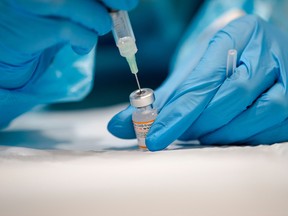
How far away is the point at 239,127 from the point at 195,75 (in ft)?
0.46

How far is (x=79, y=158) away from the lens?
2.18 feet

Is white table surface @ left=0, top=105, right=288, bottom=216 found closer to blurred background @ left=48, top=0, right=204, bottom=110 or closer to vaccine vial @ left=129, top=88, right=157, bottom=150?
vaccine vial @ left=129, top=88, right=157, bottom=150

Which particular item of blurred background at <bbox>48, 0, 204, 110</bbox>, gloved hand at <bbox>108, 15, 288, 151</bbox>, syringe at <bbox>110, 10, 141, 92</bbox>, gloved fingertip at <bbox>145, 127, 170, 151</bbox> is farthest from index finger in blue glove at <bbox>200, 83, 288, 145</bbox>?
blurred background at <bbox>48, 0, 204, 110</bbox>

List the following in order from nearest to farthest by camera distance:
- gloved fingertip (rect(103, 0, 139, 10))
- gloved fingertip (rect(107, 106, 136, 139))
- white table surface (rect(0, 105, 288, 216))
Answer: white table surface (rect(0, 105, 288, 216)) → gloved fingertip (rect(103, 0, 139, 10)) → gloved fingertip (rect(107, 106, 136, 139))

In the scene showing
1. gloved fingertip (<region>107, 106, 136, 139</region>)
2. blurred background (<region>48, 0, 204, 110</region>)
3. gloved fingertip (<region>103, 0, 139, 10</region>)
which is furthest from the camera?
blurred background (<region>48, 0, 204, 110</region>)

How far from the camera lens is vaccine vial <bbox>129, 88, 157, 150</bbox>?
70cm

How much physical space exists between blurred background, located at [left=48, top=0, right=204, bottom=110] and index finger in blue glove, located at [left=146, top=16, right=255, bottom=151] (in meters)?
0.66

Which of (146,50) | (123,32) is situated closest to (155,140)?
(123,32)

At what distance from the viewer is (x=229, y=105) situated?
2.35 feet

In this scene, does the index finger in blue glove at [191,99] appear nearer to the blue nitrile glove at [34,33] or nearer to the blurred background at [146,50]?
the blue nitrile glove at [34,33]

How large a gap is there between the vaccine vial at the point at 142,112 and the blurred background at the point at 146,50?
0.68 m

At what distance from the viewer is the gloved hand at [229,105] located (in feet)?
2.33

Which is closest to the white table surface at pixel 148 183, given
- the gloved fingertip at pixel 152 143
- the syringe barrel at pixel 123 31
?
the gloved fingertip at pixel 152 143

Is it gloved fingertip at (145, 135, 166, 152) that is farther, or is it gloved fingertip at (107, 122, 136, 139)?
gloved fingertip at (107, 122, 136, 139)
